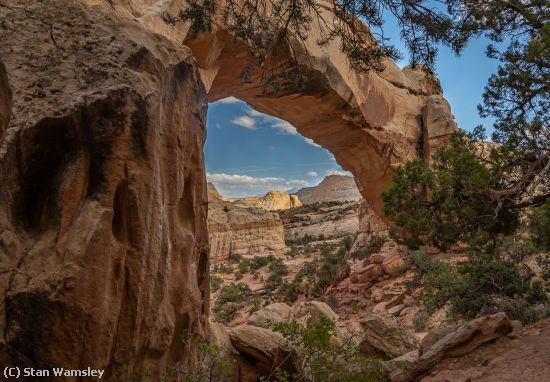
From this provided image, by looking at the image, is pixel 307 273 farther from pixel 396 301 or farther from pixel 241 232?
pixel 241 232

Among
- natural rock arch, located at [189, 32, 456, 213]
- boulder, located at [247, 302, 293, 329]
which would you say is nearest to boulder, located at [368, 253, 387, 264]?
natural rock arch, located at [189, 32, 456, 213]

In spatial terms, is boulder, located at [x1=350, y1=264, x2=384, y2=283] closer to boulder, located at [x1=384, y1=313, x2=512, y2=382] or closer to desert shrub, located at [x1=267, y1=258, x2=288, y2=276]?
desert shrub, located at [x1=267, y1=258, x2=288, y2=276]

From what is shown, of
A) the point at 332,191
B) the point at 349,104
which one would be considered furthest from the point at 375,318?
the point at 332,191

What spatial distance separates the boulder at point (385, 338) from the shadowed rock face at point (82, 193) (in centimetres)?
462

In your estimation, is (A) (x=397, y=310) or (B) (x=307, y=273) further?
(B) (x=307, y=273)

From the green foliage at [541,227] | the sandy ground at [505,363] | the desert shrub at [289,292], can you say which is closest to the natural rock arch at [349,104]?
the desert shrub at [289,292]

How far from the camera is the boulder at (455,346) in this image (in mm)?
5645

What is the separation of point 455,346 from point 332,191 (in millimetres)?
73528

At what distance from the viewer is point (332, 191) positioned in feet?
259

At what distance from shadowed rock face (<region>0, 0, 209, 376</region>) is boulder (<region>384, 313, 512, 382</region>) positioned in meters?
3.50

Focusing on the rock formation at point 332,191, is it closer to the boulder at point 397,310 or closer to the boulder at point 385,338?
the boulder at point 397,310

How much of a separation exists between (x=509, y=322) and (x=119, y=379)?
5.65 meters

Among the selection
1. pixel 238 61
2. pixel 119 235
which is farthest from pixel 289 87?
pixel 119 235

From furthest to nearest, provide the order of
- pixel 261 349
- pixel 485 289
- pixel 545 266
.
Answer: pixel 485 289 → pixel 545 266 → pixel 261 349
